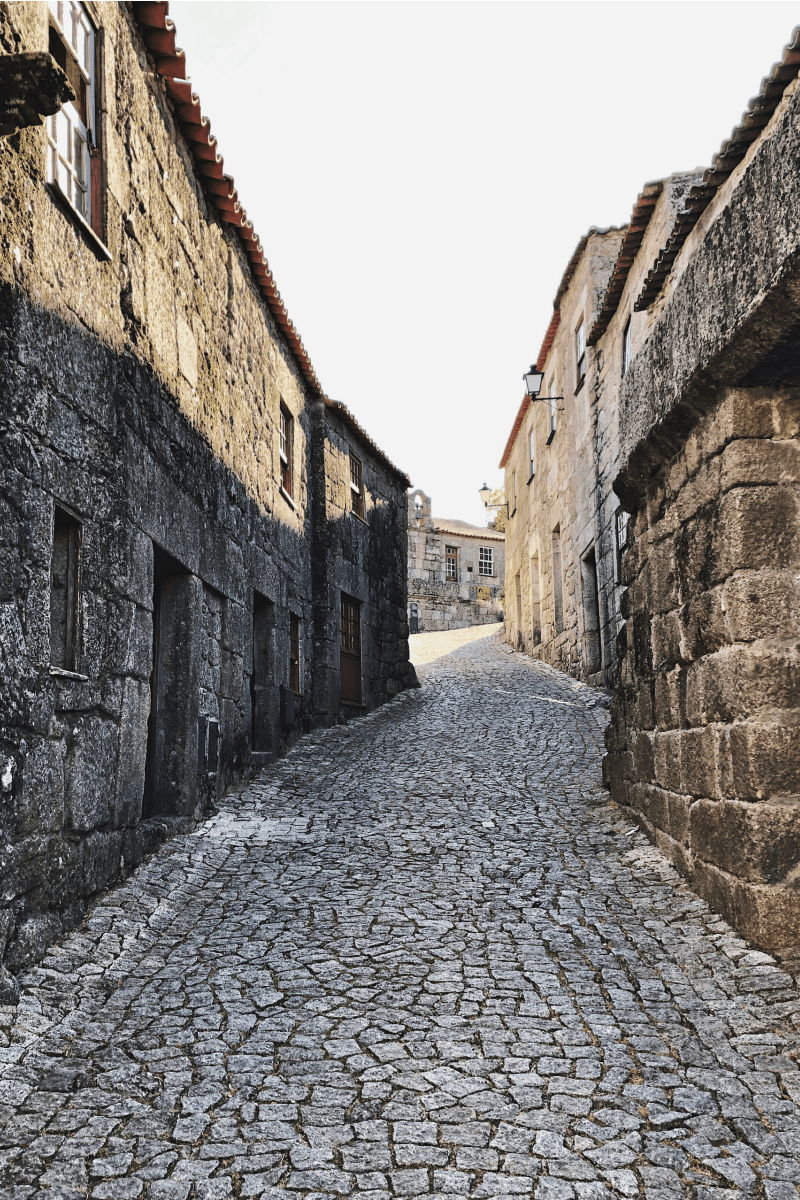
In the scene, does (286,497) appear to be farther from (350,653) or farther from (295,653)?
(350,653)

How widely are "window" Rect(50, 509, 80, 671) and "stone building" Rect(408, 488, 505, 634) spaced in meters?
31.1

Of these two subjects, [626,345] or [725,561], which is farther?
[626,345]

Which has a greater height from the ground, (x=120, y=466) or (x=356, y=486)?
(x=356, y=486)

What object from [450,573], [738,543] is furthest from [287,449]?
[450,573]

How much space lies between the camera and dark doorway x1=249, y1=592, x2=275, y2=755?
9.30m

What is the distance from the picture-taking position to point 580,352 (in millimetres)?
14883

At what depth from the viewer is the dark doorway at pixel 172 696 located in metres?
6.34

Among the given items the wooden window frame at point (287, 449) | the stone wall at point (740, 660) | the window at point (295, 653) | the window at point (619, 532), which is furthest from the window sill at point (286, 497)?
the stone wall at point (740, 660)

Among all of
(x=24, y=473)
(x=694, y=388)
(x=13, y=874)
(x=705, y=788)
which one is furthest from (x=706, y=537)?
(x=13, y=874)

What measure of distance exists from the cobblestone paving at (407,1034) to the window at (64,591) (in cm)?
130

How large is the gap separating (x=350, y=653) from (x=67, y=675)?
895 centimetres

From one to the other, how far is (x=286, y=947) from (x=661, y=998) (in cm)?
169

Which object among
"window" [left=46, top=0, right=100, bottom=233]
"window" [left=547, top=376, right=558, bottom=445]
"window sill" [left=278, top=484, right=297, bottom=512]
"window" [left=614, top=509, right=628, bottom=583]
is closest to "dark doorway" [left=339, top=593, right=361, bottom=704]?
"window sill" [left=278, top=484, right=297, bottom=512]

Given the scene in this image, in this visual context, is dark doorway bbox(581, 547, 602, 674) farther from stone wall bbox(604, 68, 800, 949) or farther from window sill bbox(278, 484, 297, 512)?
stone wall bbox(604, 68, 800, 949)
